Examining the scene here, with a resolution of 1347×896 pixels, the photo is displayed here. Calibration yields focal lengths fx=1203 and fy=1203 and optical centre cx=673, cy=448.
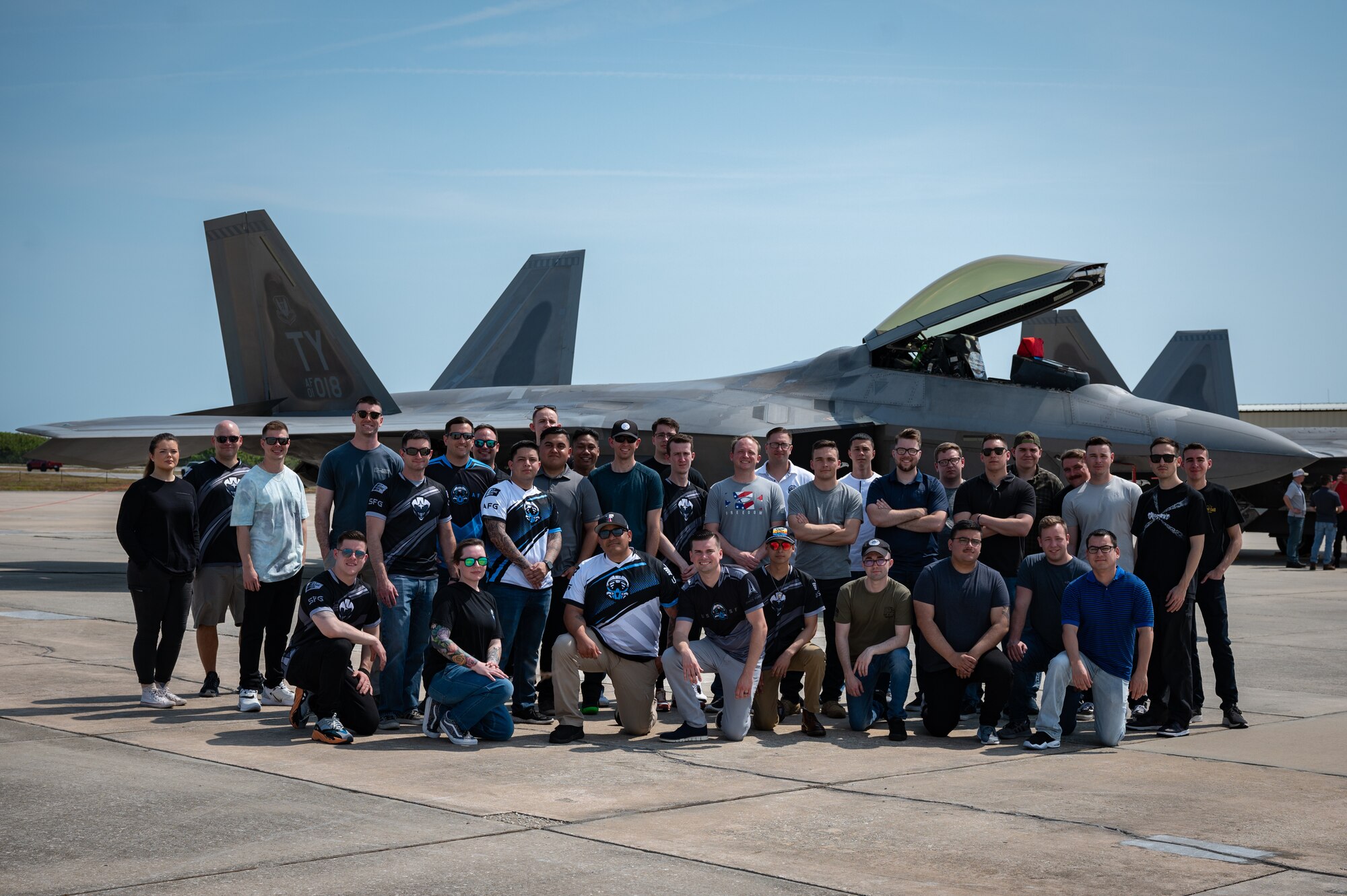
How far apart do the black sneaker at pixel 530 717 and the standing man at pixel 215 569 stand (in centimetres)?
200

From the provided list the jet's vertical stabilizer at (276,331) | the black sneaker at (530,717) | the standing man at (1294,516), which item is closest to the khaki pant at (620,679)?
the black sneaker at (530,717)

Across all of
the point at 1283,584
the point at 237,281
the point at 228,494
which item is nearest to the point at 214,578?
the point at 228,494

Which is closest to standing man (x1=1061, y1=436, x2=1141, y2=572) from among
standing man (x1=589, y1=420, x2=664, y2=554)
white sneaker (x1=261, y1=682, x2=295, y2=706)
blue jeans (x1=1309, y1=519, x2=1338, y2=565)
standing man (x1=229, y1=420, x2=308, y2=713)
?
standing man (x1=589, y1=420, x2=664, y2=554)

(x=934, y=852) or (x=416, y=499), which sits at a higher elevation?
(x=416, y=499)

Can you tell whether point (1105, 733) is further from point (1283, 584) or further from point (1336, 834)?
point (1283, 584)

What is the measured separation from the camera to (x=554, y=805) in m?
5.20

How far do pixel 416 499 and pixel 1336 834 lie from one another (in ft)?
16.6

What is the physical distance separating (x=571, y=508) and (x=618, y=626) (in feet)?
3.42

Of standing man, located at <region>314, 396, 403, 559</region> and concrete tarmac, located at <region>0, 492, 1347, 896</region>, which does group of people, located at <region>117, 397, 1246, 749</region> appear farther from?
concrete tarmac, located at <region>0, 492, 1347, 896</region>

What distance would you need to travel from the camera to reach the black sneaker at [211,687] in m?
7.92

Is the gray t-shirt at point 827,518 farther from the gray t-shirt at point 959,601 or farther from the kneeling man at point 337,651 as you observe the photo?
the kneeling man at point 337,651

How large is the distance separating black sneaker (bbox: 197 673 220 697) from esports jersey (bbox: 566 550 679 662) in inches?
104

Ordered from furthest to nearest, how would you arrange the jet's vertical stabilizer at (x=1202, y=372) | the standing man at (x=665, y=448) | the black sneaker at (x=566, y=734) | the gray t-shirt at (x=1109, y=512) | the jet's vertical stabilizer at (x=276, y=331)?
the jet's vertical stabilizer at (x=1202, y=372) < the jet's vertical stabilizer at (x=276, y=331) < the standing man at (x=665, y=448) < the gray t-shirt at (x=1109, y=512) < the black sneaker at (x=566, y=734)

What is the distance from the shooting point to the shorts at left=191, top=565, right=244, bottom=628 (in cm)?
796
